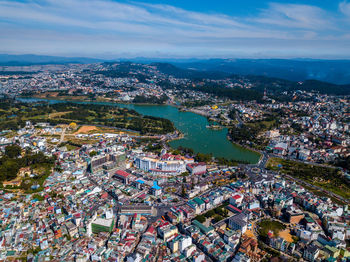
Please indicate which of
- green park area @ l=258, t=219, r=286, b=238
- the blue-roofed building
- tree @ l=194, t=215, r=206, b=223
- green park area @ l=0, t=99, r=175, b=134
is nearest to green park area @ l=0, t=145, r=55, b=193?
the blue-roofed building

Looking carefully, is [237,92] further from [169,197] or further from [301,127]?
[169,197]

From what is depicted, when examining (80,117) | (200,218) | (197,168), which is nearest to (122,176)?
(197,168)

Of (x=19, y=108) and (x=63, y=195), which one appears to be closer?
(x=63, y=195)

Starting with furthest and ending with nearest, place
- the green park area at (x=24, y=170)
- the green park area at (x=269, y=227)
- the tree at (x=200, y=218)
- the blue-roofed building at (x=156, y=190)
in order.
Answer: the green park area at (x=24, y=170)
the blue-roofed building at (x=156, y=190)
the tree at (x=200, y=218)
the green park area at (x=269, y=227)

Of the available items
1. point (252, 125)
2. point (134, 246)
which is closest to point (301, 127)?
point (252, 125)

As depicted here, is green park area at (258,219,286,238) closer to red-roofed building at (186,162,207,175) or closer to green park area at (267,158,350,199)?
green park area at (267,158,350,199)

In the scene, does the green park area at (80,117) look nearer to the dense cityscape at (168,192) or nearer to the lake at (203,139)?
the dense cityscape at (168,192)

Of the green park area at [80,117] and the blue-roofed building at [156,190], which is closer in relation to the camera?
→ the blue-roofed building at [156,190]

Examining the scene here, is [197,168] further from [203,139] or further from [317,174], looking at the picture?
[203,139]

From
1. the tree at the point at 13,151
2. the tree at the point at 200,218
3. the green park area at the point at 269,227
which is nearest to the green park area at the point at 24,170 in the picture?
the tree at the point at 13,151
